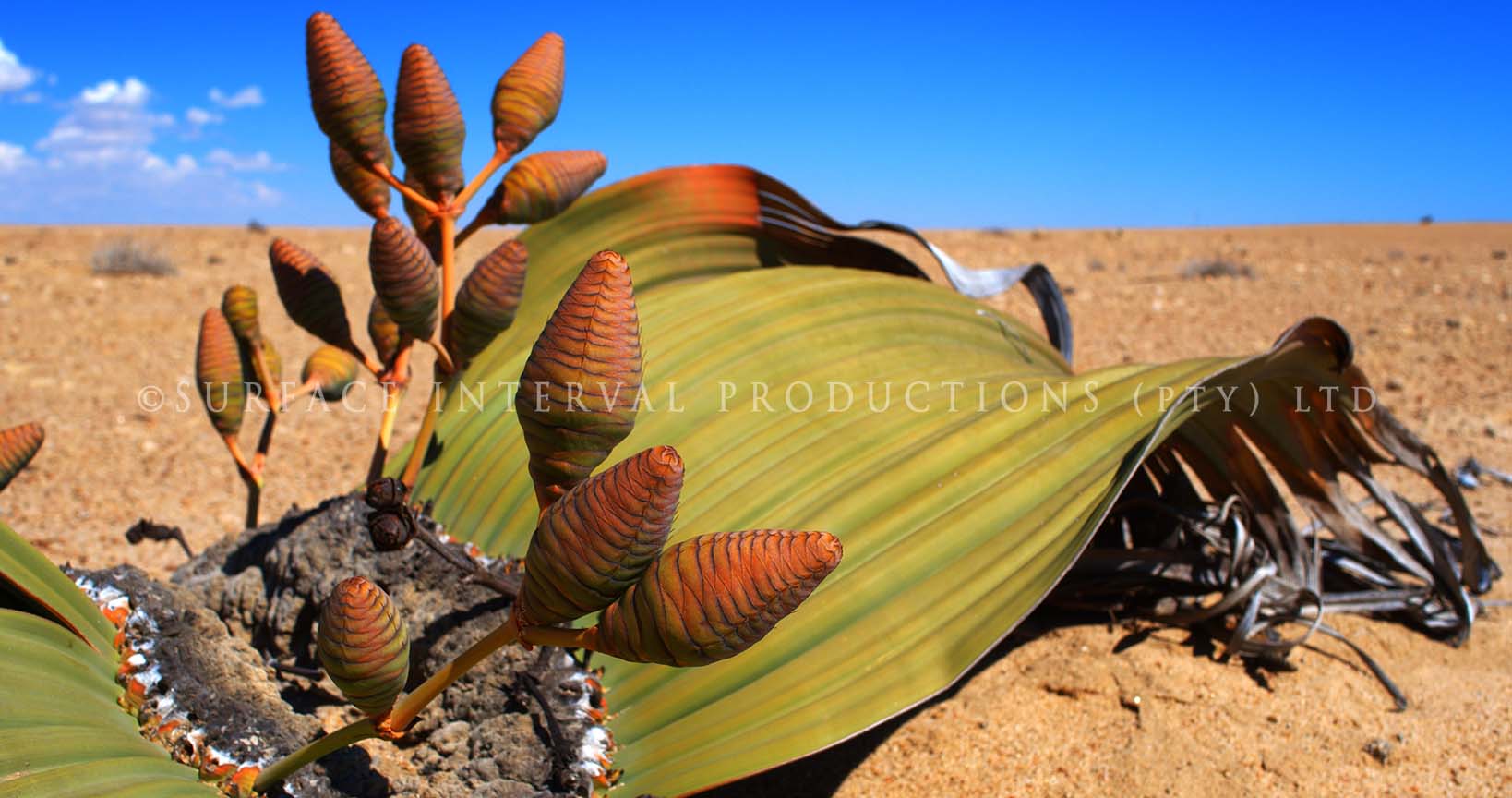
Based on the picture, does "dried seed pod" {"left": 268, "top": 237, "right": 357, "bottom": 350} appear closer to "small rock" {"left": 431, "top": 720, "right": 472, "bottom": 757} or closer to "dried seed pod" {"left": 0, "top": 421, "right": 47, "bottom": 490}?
"dried seed pod" {"left": 0, "top": 421, "right": 47, "bottom": 490}

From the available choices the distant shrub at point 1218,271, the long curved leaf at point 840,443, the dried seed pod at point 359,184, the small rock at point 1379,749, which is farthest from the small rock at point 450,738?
the distant shrub at point 1218,271

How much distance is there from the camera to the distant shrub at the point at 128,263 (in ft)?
16.8

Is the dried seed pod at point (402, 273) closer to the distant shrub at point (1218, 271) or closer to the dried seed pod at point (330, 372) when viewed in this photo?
the dried seed pod at point (330, 372)

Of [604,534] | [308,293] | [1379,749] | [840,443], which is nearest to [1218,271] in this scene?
[1379,749]

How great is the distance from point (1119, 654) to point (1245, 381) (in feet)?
1.09

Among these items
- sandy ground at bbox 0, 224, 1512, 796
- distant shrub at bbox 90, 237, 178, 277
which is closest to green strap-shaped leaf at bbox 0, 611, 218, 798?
sandy ground at bbox 0, 224, 1512, 796

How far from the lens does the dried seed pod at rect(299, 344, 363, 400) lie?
3.18 feet

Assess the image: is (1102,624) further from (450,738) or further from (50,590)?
(50,590)

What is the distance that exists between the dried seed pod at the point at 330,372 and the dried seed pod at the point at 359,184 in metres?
0.16

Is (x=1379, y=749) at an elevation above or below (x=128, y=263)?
below

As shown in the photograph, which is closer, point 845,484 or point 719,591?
point 719,591

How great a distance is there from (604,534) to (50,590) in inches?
18.9

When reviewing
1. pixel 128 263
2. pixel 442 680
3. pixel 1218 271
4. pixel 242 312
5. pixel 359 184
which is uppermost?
pixel 1218 271

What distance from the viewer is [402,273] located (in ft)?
2.21
